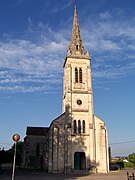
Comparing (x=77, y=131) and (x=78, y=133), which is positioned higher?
(x=77, y=131)

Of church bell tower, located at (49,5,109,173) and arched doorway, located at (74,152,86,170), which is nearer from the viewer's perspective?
church bell tower, located at (49,5,109,173)

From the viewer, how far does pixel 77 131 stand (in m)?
36.5

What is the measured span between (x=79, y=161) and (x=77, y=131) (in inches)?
196

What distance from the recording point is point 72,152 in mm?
35125

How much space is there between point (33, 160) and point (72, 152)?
17891 mm

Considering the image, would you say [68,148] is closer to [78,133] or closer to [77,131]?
[78,133]

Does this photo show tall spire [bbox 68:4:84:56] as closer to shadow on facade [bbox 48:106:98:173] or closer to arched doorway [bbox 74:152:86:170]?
shadow on facade [bbox 48:106:98:173]

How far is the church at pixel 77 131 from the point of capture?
3450cm

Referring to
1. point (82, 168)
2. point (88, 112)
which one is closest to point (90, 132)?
point (88, 112)

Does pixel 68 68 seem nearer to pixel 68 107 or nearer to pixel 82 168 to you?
pixel 68 107

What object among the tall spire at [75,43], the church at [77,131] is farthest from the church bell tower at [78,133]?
the tall spire at [75,43]

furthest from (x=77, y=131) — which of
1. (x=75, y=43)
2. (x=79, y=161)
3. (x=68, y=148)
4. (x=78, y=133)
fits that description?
(x=75, y=43)

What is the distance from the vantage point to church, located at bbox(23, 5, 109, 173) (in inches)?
1358

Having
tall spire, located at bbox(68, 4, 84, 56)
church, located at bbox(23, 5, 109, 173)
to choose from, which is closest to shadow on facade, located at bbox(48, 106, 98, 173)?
church, located at bbox(23, 5, 109, 173)
